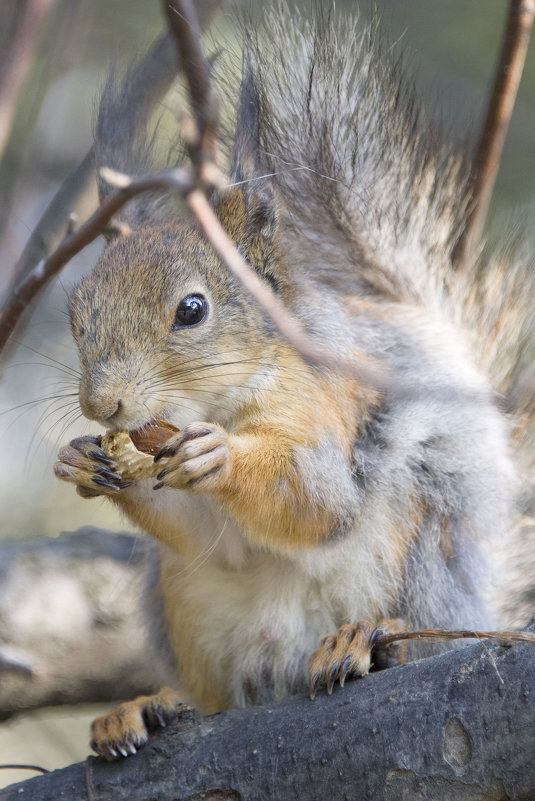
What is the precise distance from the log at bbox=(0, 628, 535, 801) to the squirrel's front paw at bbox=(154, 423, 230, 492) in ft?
1.43

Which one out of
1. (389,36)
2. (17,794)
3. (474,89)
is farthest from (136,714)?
(474,89)

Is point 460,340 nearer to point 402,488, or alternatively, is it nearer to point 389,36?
point 402,488

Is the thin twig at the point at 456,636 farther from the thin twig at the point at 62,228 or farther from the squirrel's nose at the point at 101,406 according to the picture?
the thin twig at the point at 62,228

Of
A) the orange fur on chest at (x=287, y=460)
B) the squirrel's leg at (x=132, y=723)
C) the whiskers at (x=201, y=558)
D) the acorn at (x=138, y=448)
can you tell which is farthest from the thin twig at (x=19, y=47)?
the squirrel's leg at (x=132, y=723)

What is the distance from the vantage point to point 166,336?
5.81 ft

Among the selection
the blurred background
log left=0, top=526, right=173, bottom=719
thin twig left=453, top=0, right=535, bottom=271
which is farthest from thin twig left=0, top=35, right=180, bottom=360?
log left=0, top=526, right=173, bottom=719

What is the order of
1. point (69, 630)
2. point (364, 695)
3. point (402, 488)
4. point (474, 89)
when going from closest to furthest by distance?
Result: point (364, 695), point (402, 488), point (69, 630), point (474, 89)

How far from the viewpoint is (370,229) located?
2188 millimetres

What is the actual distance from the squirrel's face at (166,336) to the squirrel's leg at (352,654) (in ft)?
1.65

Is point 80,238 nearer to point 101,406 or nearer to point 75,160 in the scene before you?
point 101,406

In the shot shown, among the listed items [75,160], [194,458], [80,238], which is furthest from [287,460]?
[75,160]

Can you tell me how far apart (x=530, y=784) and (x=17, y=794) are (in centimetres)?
92

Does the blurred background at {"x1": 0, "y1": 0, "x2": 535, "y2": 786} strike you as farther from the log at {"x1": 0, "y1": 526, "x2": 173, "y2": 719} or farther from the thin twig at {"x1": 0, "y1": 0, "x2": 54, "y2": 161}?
the thin twig at {"x1": 0, "y1": 0, "x2": 54, "y2": 161}

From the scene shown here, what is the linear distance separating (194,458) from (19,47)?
0.75 metres
